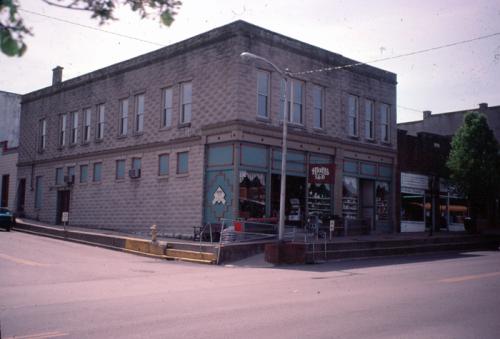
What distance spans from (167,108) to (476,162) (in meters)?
19.2

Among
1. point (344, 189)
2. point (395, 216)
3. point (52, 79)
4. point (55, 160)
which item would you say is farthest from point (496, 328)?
point (52, 79)

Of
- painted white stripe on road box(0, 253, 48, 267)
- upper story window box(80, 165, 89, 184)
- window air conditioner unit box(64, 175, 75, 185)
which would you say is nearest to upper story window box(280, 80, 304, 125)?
painted white stripe on road box(0, 253, 48, 267)

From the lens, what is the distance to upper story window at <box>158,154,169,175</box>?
27609 mm

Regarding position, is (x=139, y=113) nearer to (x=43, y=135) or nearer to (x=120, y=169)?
(x=120, y=169)

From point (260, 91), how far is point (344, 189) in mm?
7675

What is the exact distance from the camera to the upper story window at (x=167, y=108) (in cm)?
2786

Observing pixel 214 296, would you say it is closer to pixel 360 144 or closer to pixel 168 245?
pixel 168 245

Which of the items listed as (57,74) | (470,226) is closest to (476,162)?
(470,226)

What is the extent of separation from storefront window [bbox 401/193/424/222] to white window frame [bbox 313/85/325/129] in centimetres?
833

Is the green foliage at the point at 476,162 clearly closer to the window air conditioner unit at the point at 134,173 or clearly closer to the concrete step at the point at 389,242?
the concrete step at the point at 389,242

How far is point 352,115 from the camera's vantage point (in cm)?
3000

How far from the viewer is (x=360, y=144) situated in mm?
29672

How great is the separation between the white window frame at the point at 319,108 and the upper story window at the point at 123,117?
36.7ft

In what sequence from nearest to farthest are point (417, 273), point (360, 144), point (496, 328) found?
point (496, 328), point (417, 273), point (360, 144)
